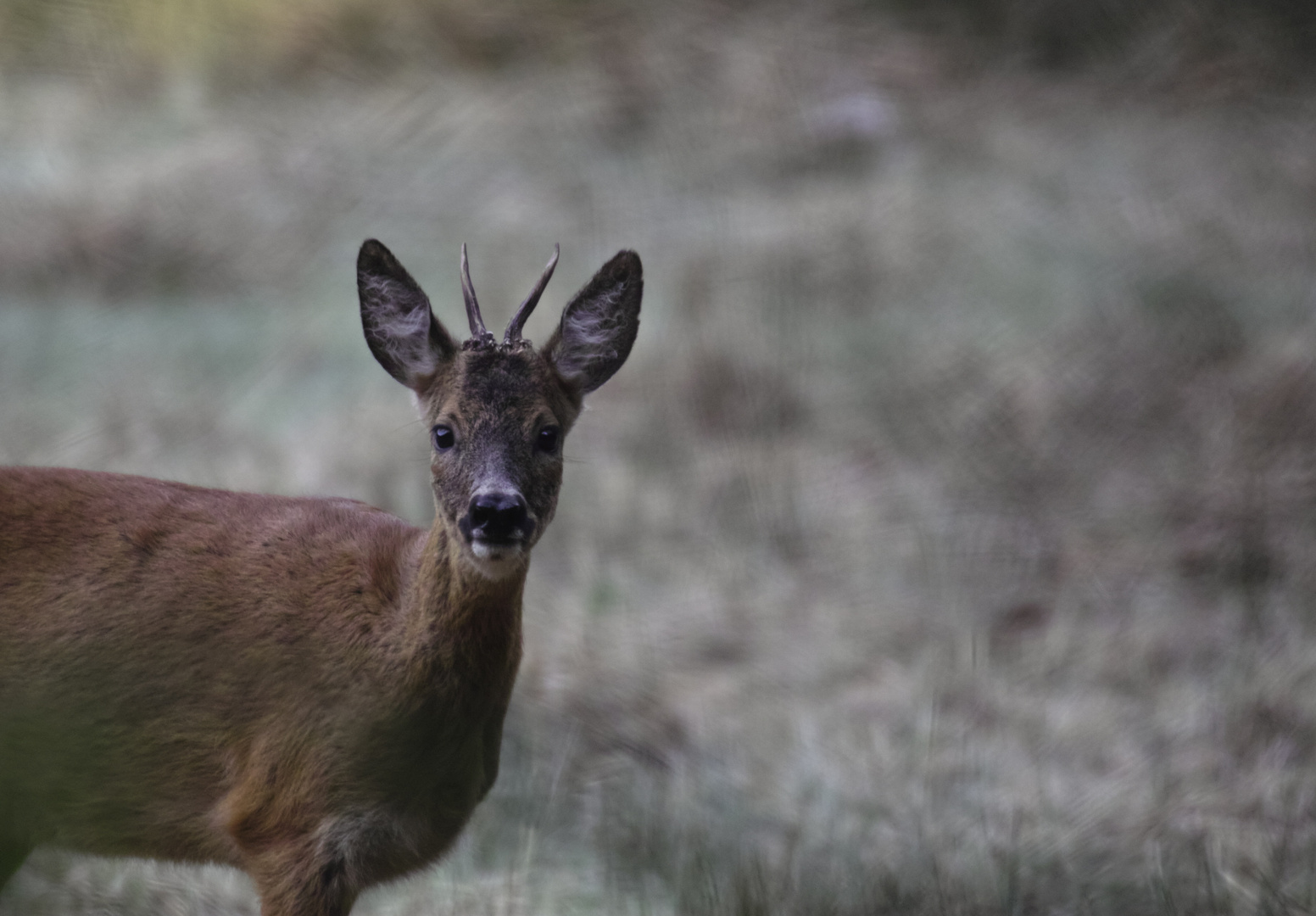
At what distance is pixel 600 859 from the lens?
5.20m

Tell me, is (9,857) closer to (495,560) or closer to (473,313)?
(495,560)

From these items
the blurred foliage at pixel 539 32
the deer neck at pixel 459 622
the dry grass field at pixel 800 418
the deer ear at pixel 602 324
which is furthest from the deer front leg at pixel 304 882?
the blurred foliage at pixel 539 32

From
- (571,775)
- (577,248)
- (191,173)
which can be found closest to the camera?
(571,775)

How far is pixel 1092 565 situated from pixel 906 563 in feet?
2.86

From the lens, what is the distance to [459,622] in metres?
3.92

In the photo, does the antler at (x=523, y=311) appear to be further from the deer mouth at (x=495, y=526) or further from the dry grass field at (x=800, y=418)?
the dry grass field at (x=800, y=418)

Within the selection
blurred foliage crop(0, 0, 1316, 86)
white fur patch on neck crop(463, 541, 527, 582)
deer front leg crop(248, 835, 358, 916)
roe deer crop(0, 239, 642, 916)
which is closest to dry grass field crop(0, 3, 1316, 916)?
blurred foliage crop(0, 0, 1316, 86)

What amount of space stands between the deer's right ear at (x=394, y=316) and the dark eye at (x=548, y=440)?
366mm

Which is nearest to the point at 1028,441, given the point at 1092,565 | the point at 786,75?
the point at 1092,565

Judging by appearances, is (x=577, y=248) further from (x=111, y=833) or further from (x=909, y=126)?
(x=111, y=833)

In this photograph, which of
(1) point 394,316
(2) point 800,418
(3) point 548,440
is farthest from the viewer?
(2) point 800,418

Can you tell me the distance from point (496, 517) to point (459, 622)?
1.26ft

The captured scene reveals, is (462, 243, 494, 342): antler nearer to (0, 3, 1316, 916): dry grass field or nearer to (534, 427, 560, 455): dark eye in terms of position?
(534, 427, 560, 455): dark eye

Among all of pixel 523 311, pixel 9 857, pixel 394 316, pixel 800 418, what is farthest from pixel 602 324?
pixel 800 418
